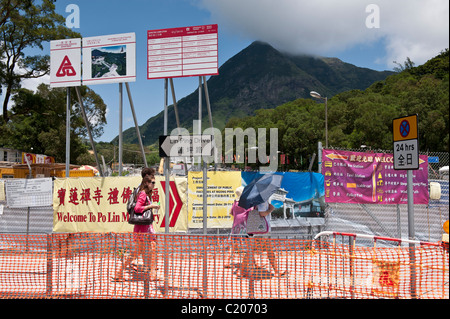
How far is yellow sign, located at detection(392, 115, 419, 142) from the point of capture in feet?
17.1

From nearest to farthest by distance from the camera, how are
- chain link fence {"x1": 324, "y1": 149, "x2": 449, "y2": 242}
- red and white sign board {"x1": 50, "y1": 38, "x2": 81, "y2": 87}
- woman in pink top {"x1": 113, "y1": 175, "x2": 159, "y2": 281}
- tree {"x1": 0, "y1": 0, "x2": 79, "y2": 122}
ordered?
woman in pink top {"x1": 113, "y1": 175, "x2": 159, "y2": 281}
chain link fence {"x1": 324, "y1": 149, "x2": 449, "y2": 242}
red and white sign board {"x1": 50, "y1": 38, "x2": 81, "y2": 87}
tree {"x1": 0, "y1": 0, "x2": 79, "y2": 122}

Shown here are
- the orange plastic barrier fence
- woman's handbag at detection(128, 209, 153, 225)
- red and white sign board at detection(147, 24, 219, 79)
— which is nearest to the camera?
the orange plastic barrier fence

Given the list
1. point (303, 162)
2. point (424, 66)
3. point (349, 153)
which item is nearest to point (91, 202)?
point (349, 153)

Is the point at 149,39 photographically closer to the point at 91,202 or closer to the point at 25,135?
the point at 91,202

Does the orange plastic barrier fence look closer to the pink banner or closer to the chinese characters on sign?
the chinese characters on sign

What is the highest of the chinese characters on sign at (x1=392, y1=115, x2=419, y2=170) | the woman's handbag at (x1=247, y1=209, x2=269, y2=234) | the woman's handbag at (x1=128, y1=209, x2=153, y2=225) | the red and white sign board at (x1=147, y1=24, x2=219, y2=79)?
the red and white sign board at (x1=147, y1=24, x2=219, y2=79)

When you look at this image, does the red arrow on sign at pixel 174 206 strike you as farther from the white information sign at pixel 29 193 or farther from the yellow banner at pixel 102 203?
the white information sign at pixel 29 193

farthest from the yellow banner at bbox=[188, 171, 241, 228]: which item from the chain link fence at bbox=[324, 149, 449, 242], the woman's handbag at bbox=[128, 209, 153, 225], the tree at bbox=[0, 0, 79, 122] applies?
the tree at bbox=[0, 0, 79, 122]

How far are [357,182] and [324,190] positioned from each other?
0.81 metres

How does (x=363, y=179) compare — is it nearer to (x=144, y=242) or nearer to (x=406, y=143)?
(x=406, y=143)

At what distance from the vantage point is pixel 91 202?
970 cm

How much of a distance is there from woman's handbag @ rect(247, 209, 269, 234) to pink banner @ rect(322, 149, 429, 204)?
2.51m

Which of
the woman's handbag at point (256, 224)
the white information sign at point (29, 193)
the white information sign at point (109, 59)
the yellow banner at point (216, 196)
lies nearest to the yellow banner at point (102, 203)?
the yellow banner at point (216, 196)

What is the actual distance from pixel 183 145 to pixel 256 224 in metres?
2.23
